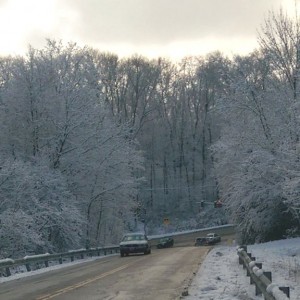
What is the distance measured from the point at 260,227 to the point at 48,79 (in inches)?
719

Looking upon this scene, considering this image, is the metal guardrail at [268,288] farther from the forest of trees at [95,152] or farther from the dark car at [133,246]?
the dark car at [133,246]

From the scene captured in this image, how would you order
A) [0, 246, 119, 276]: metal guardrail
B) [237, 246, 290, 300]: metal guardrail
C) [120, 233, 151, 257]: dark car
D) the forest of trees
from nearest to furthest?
[237, 246, 290, 300]: metal guardrail < [0, 246, 119, 276]: metal guardrail < the forest of trees < [120, 233, 151, 257]: dark car

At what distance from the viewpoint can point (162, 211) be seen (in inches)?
3349

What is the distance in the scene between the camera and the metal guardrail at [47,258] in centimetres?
2189

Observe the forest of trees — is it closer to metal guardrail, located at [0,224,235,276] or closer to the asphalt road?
metal guardrail, located at [0,224,235,276]

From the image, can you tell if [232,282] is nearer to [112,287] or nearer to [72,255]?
[112,287]

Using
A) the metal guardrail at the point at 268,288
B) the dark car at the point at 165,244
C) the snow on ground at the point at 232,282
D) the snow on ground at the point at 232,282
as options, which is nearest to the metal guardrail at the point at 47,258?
the snow on ground at the point at 232,282

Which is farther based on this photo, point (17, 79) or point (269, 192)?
point (17, 79)

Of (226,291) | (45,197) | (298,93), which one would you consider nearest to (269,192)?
(298,93)

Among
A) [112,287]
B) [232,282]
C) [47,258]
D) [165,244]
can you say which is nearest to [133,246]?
[47,258]

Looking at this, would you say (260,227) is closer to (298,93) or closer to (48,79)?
(298,93)

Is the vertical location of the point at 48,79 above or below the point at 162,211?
above

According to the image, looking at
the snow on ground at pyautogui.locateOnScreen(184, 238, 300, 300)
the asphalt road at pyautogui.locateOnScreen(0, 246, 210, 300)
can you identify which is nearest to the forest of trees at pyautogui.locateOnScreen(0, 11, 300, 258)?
the snow on ground at pyautogui.locateOnScreen(184, 238, 300, 300)

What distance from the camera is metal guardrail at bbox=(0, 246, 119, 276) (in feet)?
71.8
